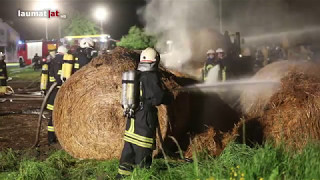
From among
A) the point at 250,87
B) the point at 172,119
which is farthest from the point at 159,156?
the point at 250,87

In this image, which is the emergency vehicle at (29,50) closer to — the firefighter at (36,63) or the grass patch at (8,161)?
the firefighter at (36,63)

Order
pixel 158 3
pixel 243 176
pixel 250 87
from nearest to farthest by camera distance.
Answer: pixel 243 176 → pixel 250 87 → pixel 158 3

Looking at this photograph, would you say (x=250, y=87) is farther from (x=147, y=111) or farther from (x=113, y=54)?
(x=147, y=111)

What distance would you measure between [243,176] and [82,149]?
2.78 metres

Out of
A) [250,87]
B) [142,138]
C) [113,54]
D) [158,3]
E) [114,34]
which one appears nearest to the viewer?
[142,138]

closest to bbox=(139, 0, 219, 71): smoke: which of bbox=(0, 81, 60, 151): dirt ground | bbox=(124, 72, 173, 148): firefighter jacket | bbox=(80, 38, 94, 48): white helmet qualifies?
bbox=(0, 81, 60, 151): dirt ground

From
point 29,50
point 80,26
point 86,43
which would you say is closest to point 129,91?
point 86,43

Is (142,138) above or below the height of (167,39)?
below

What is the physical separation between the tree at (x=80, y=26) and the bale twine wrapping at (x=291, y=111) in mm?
38948

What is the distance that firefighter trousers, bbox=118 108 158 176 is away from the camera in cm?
462

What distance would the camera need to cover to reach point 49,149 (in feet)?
21.6

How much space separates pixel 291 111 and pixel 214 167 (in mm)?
2417

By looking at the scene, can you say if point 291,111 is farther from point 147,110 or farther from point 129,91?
point 129,91

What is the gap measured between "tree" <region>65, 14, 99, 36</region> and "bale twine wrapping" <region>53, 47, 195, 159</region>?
3872 cm
